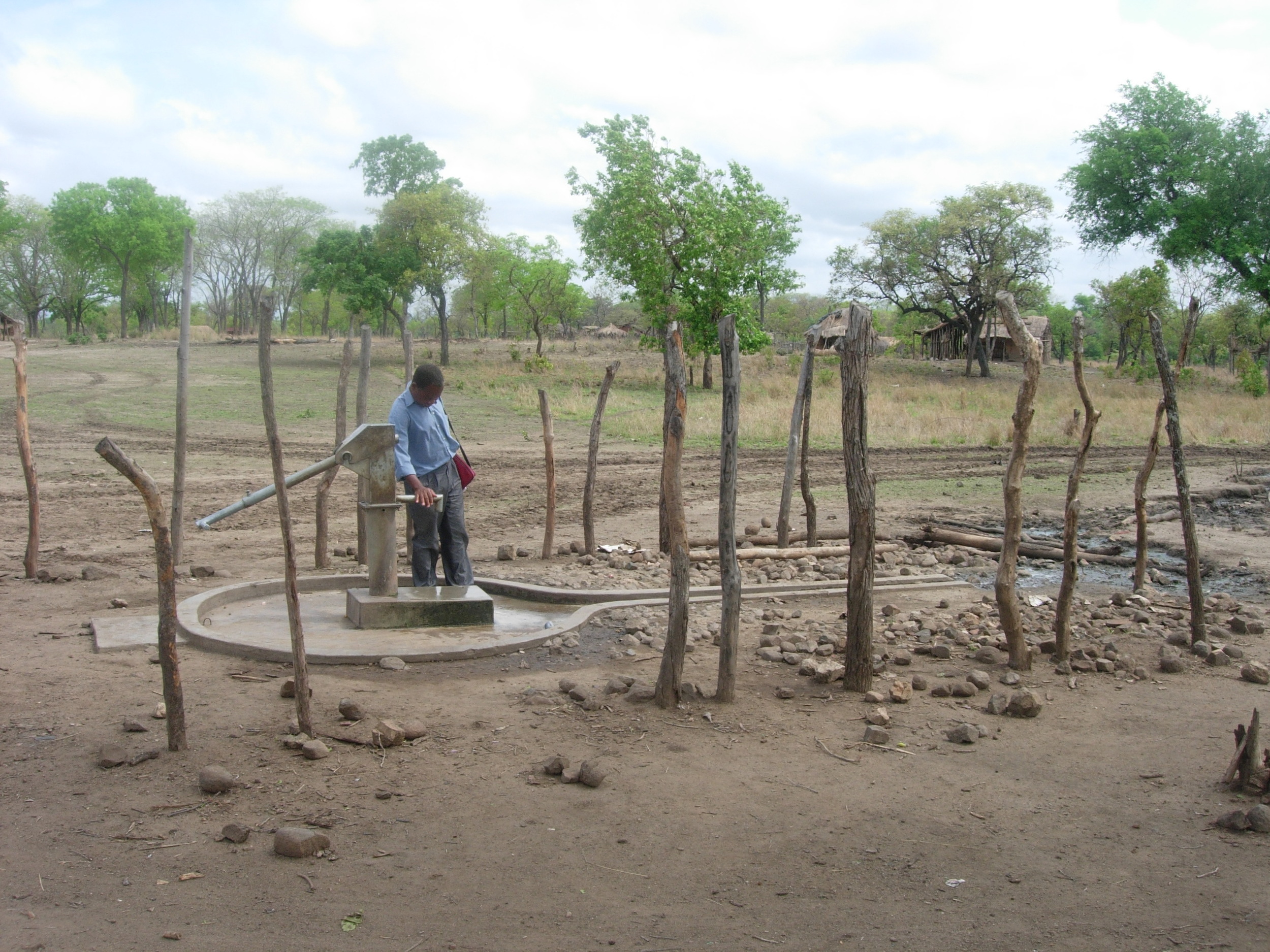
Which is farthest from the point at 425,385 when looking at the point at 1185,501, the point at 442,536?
the point at 1185,501

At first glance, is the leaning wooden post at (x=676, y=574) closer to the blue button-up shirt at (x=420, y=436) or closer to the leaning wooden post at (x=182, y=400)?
the blue button-up shirt at (x=420, y=436)

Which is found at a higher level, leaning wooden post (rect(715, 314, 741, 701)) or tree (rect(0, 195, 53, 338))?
tree (rect(0, 195, 53, 338))

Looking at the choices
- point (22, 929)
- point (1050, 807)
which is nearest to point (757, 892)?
point (1050, 807)

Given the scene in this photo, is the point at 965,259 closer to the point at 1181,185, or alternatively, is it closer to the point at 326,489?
the point at 1181,185

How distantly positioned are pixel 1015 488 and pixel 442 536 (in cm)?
348

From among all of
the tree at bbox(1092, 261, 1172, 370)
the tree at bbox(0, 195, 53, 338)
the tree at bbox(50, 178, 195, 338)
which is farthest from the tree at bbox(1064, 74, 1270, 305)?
the tree at bbox(0, 195, 53, 338)

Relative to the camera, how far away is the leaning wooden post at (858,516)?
5230 millimetres

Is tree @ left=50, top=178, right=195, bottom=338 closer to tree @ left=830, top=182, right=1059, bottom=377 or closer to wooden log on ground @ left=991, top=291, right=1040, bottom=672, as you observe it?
tree @ left=830, top=182, right=1059, bottom=377

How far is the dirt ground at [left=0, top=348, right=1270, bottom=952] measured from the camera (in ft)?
9.89

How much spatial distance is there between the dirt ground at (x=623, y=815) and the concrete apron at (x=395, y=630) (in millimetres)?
136

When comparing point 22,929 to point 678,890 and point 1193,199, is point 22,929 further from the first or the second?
point 1193,199

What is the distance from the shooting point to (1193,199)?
96.4 feet

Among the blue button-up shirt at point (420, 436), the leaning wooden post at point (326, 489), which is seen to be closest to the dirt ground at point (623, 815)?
the blue button-up shirt at point (420, 436)

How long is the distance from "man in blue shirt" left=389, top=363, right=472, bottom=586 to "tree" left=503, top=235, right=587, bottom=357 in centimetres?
3248
